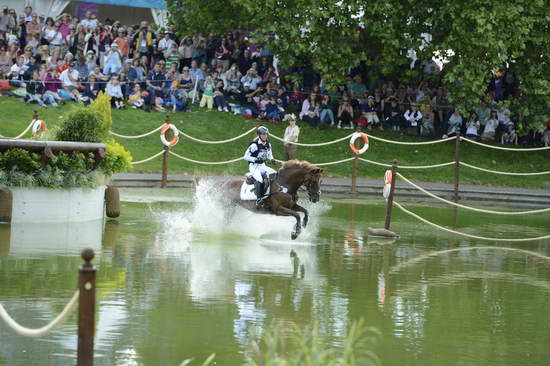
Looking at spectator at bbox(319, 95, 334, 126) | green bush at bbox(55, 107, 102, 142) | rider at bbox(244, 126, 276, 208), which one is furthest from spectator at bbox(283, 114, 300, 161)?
green bush at bbox(55, 107, 102, 142)

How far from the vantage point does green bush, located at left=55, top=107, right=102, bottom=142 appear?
19.5 meters

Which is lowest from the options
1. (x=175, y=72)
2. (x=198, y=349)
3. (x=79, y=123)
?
(x=198, y=349)

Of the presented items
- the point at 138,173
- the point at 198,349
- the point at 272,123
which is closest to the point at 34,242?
the point at 198,349

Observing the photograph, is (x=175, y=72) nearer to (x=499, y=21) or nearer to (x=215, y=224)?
(x=499, y=21)

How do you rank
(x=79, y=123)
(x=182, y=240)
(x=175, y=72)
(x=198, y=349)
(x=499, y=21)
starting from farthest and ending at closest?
(x=175, y=72)
(x=499, y=21)
(x=79, y=123)
(x=182, y=240)
(x=198, y=349)

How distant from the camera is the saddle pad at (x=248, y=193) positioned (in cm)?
1925

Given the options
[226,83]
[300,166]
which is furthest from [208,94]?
[300,166]

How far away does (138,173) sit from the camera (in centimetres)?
2883

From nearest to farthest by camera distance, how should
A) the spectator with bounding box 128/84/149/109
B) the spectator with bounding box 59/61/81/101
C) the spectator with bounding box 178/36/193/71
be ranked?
the spectator with bounding box 59/61/81/101
the spectator with bounding box 128/84/149/109
the spectator with bounding box 178/36/193/71

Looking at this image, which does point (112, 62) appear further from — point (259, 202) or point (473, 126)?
point (259, 202)

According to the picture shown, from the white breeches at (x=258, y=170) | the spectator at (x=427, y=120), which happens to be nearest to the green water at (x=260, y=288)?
the white breeches at (x=258, y=170)

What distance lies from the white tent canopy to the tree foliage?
Answer: 577cm

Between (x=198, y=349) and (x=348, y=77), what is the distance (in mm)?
28275

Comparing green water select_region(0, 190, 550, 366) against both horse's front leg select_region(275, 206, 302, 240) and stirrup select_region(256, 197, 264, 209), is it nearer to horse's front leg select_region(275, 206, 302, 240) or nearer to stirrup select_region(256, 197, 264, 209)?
horse's front leg select_region(275, 206, 302, 240)
